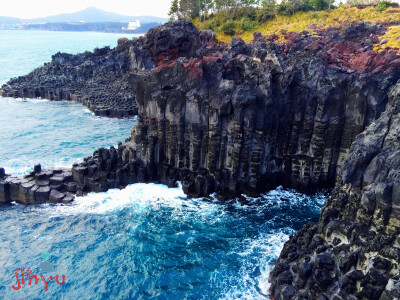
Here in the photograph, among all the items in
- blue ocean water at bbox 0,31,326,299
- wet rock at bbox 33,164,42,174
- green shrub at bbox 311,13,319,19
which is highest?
green shrub at bbox 311,13,319,19

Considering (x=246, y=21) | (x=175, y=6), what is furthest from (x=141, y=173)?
(x=175, y=6)

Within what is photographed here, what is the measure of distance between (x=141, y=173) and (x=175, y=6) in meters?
67.1

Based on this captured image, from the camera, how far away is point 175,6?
84938 millimetres

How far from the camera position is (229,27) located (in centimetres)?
6944

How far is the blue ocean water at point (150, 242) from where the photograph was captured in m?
18.5

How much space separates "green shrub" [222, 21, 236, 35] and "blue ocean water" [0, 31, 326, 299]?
4894 centimetres

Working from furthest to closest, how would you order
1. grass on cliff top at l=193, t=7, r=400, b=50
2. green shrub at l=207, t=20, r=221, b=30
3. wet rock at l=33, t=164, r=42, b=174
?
green shrub at l=207, t=20, r=221, b=30 < grass on cliff top at l=193, t=7, r=400, b=50 < wet rock at l=33, t=164, r=42, b=174

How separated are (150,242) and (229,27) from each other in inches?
2268

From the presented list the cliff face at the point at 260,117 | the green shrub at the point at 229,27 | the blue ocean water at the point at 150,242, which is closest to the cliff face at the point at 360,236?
the blue ocean water at the point at 150,242

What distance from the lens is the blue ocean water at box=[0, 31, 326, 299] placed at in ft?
60.6

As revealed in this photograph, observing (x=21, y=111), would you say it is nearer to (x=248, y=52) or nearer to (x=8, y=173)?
(x=8, y=173)

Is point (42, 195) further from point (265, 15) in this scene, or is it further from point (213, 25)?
point (213, 25)

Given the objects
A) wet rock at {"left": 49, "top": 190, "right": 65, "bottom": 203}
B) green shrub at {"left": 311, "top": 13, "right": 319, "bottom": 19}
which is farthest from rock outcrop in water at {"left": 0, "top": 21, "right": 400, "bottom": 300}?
green shrub at {"left": 311, "top": 13, "right": 319, "bottom": 19}

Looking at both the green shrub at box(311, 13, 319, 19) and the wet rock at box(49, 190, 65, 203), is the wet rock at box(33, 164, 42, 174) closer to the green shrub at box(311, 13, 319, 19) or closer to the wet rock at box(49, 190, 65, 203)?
the wet rock at box(49, 190, 65, 203)
